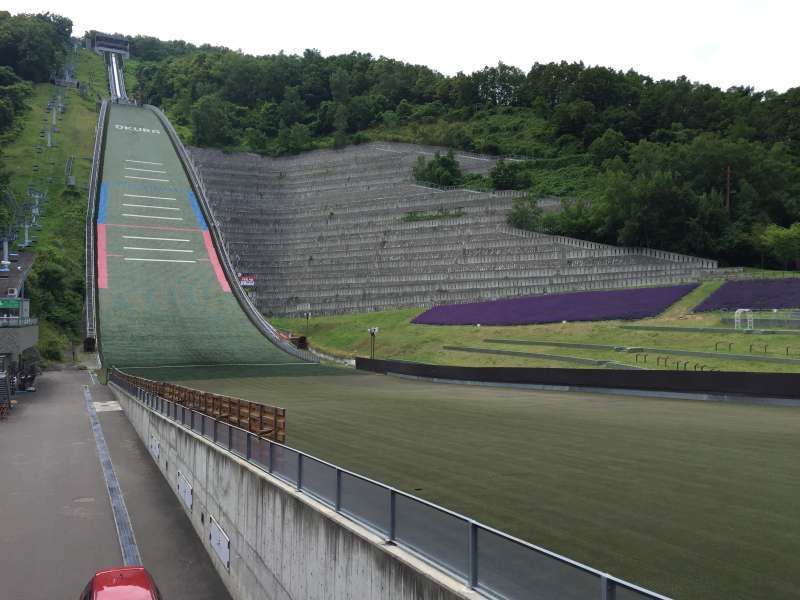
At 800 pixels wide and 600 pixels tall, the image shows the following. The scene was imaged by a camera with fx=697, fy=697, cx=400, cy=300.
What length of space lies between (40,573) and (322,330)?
46.2 m

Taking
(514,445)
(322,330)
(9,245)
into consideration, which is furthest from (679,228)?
(9,245)

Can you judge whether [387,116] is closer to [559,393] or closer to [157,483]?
[559,393]

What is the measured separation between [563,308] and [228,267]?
109 ft

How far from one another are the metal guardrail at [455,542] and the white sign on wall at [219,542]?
161 inches

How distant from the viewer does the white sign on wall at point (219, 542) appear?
15.2 m

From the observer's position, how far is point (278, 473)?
1224 centimetres

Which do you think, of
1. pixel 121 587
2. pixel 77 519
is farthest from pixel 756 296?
pixel 121 587

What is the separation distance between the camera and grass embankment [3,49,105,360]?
63.1 metres

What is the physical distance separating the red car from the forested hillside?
54117mm

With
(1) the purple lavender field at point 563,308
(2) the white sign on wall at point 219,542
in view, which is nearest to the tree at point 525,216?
(1) the purple lavender field at point 563,308

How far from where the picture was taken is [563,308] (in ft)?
165

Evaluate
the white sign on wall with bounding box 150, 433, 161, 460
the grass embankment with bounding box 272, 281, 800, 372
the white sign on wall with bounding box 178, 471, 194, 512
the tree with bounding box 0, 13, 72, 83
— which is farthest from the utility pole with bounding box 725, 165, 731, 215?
the tree with bounding box 0, 13, 72, 83

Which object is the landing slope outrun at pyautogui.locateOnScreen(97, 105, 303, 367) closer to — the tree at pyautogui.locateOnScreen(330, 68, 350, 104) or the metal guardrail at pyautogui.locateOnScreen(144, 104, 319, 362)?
the metal guardrail at pyautogui.locateOnScreen(144, 104, 319, 362)

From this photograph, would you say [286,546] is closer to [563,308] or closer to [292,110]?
[563,308]
